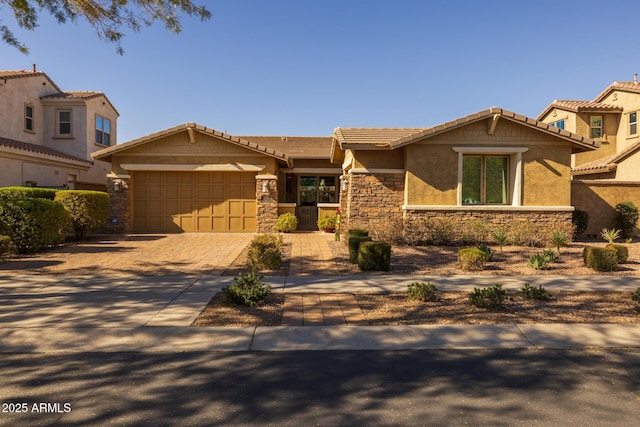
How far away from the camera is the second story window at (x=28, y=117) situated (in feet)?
67.2

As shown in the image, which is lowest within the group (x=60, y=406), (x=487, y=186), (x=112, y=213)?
(x=60, y=406)

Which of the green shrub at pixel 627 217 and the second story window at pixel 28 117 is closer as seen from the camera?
the green shrub at pixel 627 217

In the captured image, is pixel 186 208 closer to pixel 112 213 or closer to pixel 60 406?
pixel 112 213

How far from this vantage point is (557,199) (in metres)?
13.9

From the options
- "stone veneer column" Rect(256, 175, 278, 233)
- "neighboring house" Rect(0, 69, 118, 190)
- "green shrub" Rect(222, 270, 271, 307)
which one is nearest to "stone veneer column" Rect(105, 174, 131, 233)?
"neighboring house" Rect(0, 69, 118, 190)

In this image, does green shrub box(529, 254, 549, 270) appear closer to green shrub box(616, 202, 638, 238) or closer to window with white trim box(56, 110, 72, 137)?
green shrub box(616, 202, 638, 238)

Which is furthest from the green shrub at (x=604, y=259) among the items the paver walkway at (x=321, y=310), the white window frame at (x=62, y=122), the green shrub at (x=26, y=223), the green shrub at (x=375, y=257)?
the white window frame at (x=62, y=122)

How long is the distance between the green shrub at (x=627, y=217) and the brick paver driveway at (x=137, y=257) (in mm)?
14428

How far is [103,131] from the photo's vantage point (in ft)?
79.5

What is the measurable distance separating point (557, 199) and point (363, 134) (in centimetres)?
727

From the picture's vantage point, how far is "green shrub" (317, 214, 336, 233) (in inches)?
707

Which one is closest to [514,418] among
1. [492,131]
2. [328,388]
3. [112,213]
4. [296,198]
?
[328,388]

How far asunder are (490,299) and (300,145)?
19.4 m

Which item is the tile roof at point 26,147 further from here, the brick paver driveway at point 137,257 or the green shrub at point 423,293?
the green shrub at point 423,293
